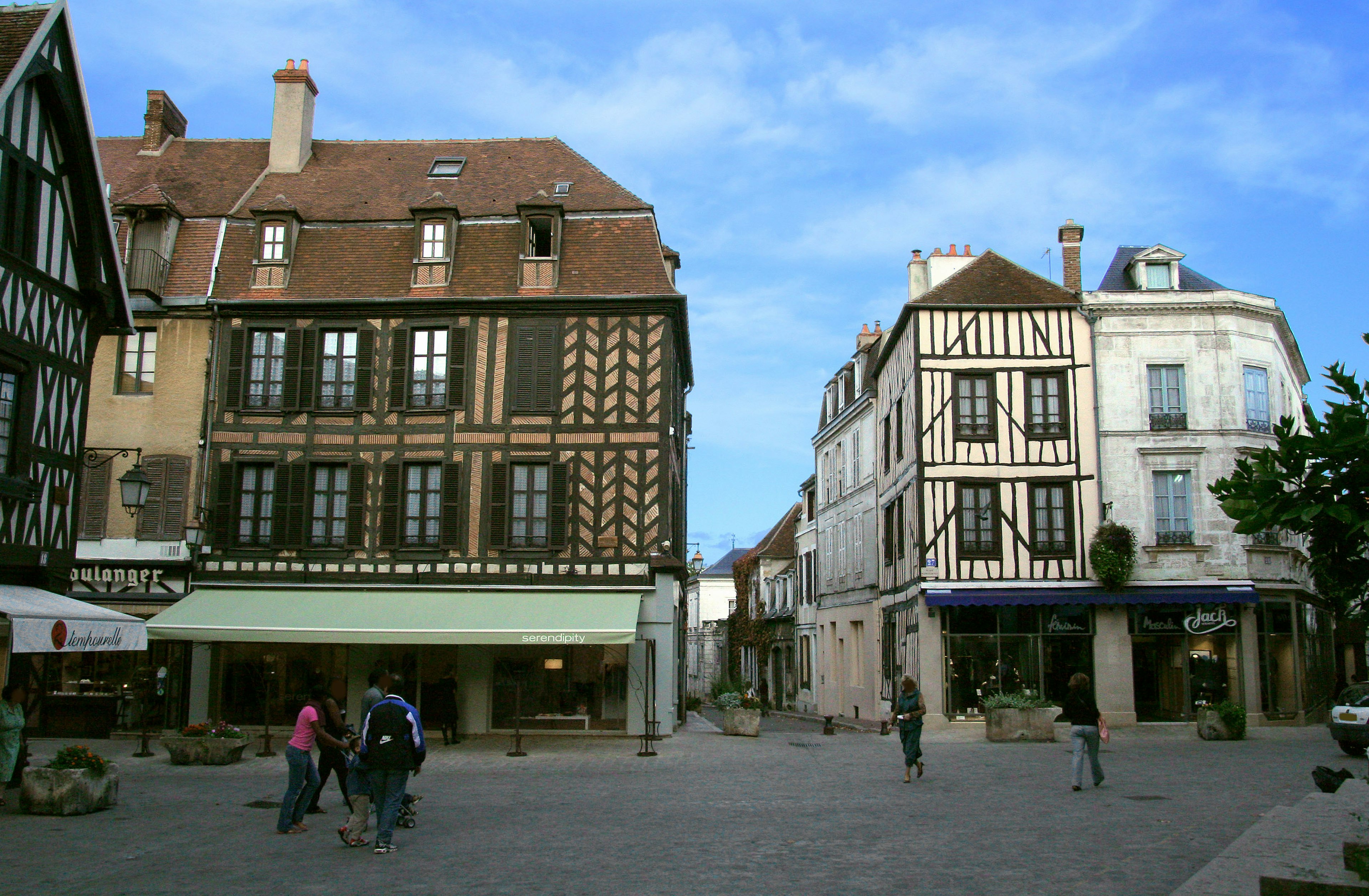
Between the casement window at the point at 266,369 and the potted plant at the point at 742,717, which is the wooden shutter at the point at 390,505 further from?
the potted plant at the point at 742,717

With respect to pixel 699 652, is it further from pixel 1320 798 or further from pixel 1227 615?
pixel 1320 798

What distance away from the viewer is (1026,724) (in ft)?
68.7

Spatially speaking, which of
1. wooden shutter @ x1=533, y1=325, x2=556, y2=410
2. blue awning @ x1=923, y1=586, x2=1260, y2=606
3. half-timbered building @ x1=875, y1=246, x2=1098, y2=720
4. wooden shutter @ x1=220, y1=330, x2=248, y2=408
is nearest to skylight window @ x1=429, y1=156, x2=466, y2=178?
wooden shutter @ x1=533, y1=325, x2=556, y2=410

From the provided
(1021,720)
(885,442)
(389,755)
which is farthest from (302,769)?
(885,442)

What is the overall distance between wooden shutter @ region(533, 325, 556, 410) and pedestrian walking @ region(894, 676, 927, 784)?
9500mm

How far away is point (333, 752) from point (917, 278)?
64.7ft

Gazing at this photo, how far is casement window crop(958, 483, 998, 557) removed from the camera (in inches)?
954

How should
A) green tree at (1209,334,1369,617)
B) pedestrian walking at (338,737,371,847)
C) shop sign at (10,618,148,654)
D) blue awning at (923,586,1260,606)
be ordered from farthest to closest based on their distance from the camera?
blue awning at (923,586,1260,606), shop sign at (10,618,148,654), pedestrian walking at (338,737,371,847), green tree at (1209,334,1369,617)

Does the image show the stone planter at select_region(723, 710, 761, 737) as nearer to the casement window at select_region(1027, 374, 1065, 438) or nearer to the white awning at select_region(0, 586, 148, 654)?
the casement window at select_region(1027, 374, 1065, 438)

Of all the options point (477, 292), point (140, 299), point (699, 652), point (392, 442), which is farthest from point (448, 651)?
point (699, 652)

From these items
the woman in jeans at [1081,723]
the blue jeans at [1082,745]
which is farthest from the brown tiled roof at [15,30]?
the blue jeans at [1082,745]

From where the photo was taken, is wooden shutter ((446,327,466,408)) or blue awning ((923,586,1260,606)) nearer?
wooden shutter ((446,327,466,408))

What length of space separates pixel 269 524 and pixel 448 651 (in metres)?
4.12

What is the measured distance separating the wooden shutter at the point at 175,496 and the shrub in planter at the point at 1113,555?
17643 mm
